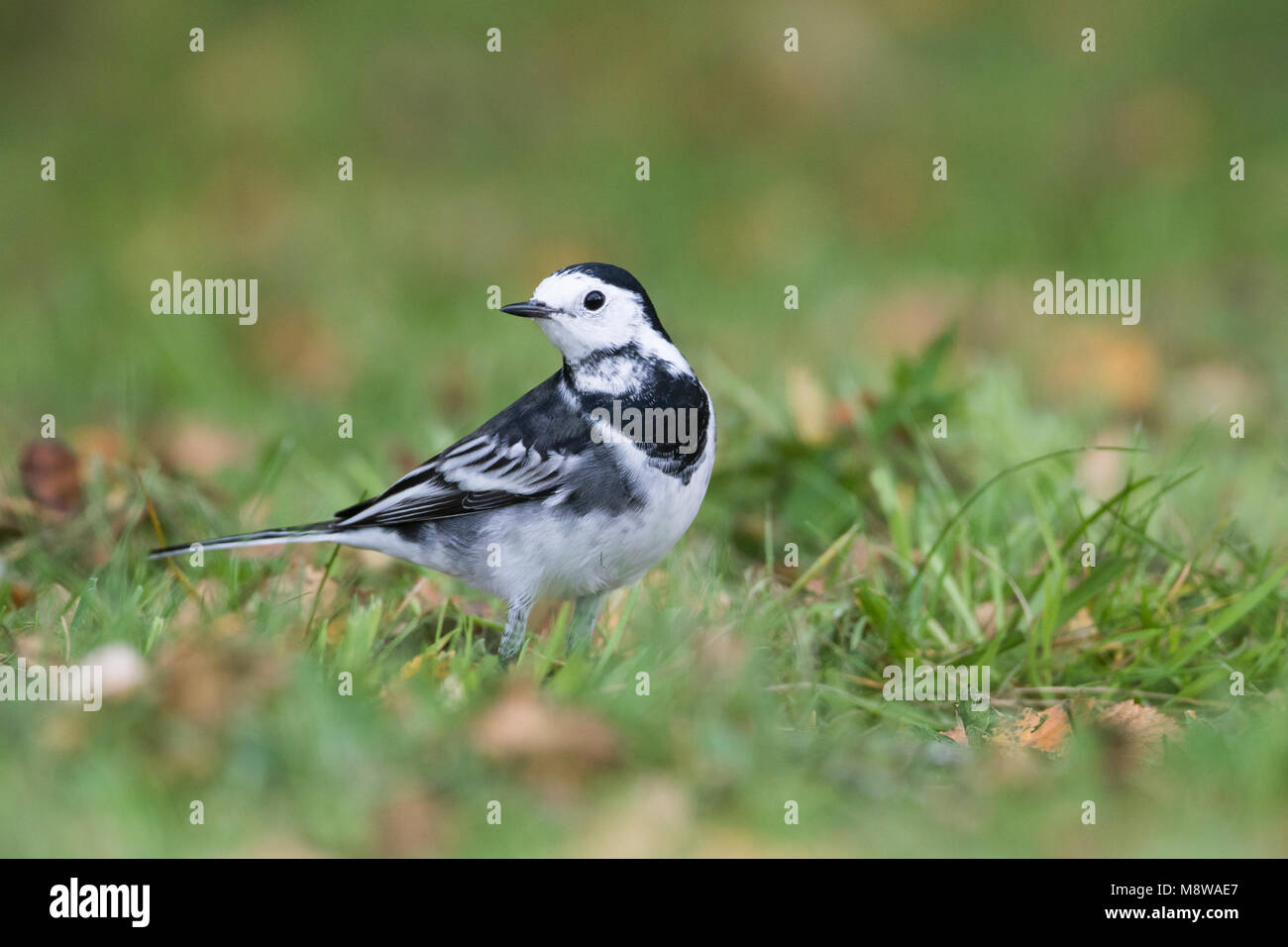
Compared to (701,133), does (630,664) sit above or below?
below

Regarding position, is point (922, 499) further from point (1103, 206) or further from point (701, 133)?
point (701, 133)

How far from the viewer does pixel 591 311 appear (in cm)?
375

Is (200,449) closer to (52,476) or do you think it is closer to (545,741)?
(52,476)

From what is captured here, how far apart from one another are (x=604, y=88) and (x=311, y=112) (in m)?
2.02

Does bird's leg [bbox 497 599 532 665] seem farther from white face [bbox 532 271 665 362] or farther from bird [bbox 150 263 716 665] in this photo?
white face [bbox 532 271 665 362]

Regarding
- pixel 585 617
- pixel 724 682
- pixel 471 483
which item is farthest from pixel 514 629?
pixel 724 682

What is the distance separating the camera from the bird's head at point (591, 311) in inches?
146

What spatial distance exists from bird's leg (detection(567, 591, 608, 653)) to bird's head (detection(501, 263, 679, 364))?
686 millimetres

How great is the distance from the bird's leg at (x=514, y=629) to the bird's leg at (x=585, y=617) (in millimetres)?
218

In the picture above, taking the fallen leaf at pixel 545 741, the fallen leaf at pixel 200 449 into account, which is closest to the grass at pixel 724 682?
the fallen leaf at pixel 545 741

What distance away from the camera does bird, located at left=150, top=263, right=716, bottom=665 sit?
12.2 feet

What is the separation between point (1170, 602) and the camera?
167 inches

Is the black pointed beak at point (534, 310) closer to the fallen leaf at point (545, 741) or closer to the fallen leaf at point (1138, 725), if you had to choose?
the fallen leaf at point (545, 741)

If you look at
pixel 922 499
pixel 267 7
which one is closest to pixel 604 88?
pixel 267 7
